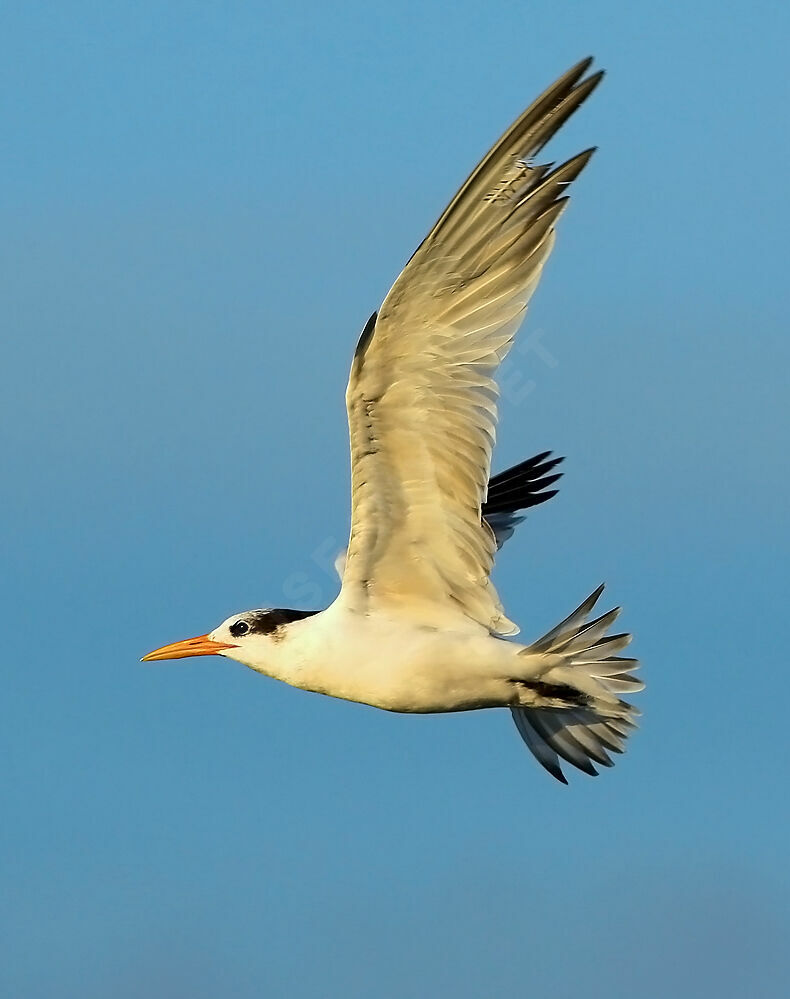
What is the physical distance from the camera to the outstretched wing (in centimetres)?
1359

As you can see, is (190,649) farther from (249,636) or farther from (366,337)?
(366,337)

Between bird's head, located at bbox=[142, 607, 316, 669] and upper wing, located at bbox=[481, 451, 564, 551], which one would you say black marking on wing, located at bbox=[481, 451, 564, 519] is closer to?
upper wing, located at bbox=[481, 451, 564, 551]

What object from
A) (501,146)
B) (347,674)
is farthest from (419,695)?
(501,146)

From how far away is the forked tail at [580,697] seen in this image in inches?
437

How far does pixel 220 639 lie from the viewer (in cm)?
1170

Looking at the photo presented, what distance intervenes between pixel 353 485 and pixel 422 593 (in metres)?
0.90

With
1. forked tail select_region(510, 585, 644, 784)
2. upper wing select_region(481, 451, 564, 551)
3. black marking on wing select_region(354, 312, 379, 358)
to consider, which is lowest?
forked tail select_region(510, 585, 644, 784)

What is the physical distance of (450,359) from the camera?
398 inches

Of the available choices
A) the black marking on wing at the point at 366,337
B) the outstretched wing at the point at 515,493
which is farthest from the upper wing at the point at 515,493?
the black marking on wing at the point at 366,337

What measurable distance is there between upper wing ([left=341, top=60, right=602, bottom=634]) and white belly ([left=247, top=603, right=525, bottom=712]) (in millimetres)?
331

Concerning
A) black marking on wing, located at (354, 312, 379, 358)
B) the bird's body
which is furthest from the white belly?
black marking on wing, located at (354, 312, 379, 358)

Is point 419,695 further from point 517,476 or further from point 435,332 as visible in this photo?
point 517,476

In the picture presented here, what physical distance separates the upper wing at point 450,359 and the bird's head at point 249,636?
654 mm

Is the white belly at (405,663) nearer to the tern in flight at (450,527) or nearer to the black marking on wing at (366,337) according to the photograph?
the tern in flight at (450,527)
